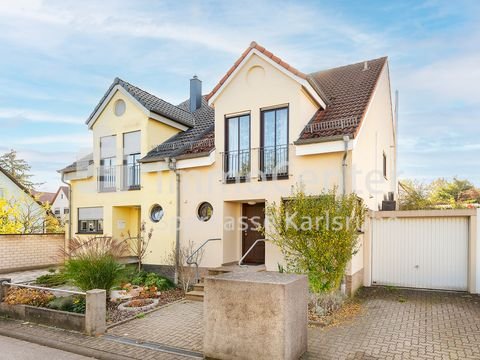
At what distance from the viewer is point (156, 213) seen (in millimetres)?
13180

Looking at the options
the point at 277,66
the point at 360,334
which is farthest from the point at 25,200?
the point at 360,334

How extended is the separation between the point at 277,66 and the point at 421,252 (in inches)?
284

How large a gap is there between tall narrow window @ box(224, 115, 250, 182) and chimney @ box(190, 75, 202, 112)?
6007mm

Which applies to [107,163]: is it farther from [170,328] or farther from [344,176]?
[344,176]

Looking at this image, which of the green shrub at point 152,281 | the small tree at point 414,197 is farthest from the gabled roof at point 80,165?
the small tree at point 414,197

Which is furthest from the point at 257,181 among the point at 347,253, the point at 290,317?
the point at 290,317

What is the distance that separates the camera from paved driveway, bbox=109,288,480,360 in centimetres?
589

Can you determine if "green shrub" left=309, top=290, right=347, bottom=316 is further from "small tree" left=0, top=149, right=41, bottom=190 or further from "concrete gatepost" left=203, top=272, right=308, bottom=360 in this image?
"small tree" left=0, top=149, right=41, bottom=190

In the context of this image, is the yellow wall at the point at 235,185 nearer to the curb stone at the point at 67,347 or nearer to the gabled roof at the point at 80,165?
the gabled roof at the point at 80,165

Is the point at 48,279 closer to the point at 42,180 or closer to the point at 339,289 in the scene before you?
the point at 339,289

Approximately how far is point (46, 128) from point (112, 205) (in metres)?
11.5

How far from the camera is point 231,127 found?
11.8m

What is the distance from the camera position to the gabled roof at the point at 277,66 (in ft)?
34.3

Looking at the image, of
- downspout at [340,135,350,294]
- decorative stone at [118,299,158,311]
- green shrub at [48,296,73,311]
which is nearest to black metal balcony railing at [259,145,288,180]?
downspout at [340,135,350,294]
